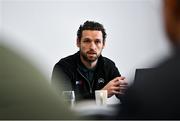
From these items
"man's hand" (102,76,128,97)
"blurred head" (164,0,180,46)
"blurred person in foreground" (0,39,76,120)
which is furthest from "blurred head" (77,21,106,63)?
"blurred person in foreground" (0,39,76,120)

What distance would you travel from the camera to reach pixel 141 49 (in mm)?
1752

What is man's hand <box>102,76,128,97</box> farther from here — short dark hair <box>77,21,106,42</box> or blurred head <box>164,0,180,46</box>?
blurred head <box>164,0,180,46</box>

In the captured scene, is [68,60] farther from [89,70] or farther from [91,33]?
[91,33]

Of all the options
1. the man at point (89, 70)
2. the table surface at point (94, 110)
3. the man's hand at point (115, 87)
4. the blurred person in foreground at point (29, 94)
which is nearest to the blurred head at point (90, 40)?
the man at point (89, 70)

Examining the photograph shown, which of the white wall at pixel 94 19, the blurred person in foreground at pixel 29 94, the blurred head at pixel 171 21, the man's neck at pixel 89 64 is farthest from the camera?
the man's neck at pixel 89 64

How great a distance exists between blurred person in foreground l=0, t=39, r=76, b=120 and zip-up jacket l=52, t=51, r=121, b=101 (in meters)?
1.52

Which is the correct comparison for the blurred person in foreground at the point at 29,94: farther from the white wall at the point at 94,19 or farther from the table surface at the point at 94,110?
the white wall at the point at 94,19

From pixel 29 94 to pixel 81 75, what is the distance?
62.7 inches

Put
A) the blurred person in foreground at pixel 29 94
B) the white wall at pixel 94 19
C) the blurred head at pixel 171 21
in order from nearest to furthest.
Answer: the blurred person in foreground at pixel 29 94 → the blurred head at pixel 171 21 → the white wall at pixel 94 19

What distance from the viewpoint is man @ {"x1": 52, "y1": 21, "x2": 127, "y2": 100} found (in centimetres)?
178

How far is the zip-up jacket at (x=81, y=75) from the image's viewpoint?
1768mm

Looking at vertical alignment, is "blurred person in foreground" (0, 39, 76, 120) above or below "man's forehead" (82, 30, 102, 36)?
below

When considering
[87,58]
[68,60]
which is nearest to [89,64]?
[87,58]

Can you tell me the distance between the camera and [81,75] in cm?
181
